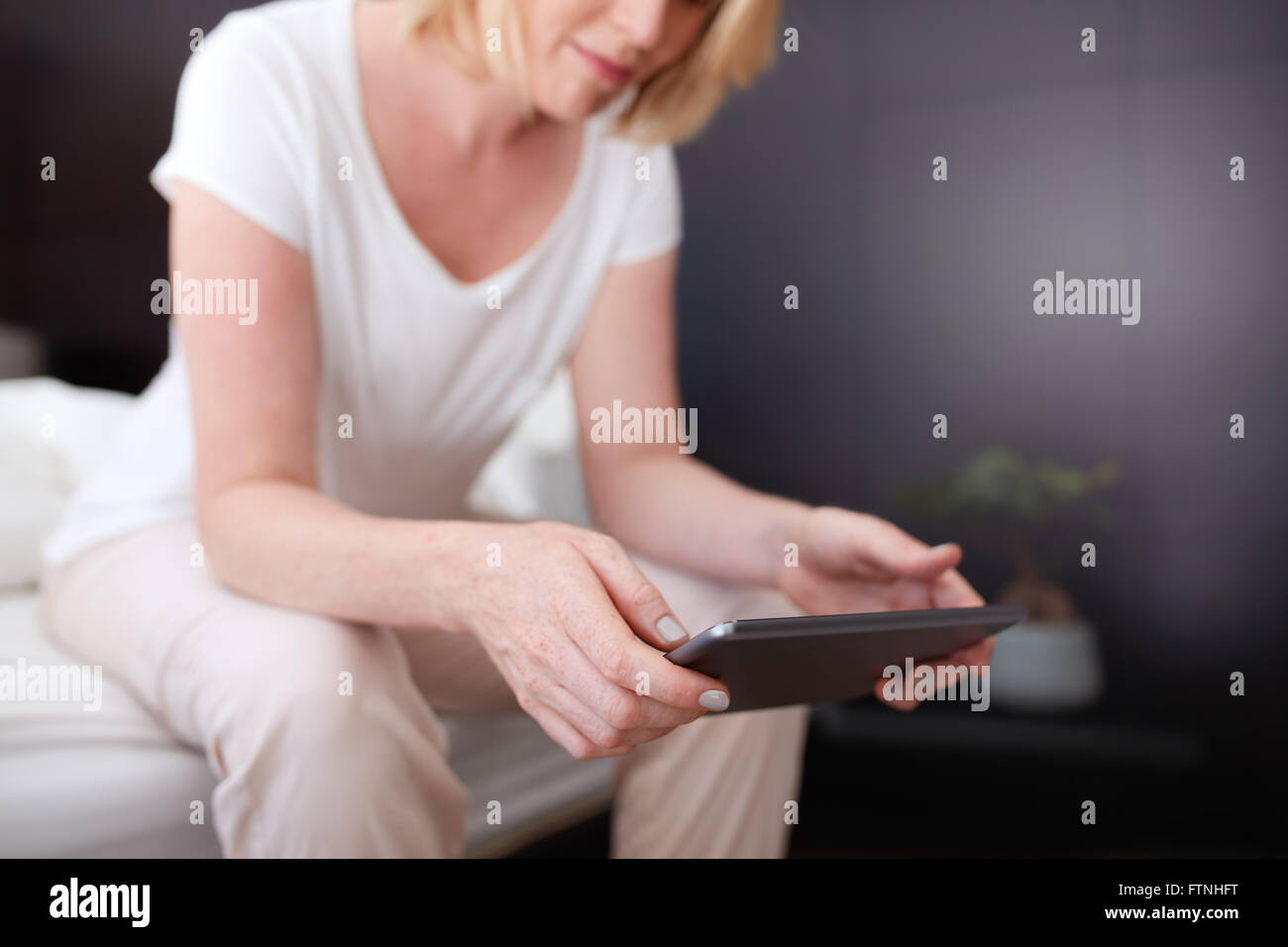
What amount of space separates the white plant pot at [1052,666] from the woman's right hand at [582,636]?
84cm

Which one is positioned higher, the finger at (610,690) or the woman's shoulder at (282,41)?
the woman's shoulder at (282,41)

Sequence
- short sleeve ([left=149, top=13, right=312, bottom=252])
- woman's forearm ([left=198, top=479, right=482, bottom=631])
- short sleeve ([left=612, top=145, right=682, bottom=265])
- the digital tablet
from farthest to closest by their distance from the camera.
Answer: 1. short sleeve ([left=612, top=145, right=682, bottom=265])
2. short sleeve ([left=149, top=13, right=312, bottom=252])
3. woman's forearm ([left=198, top=479, right=482, bottom=631])
4. the digital tablet

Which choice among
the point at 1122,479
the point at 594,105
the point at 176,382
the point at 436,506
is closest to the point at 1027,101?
the point at 1122,479

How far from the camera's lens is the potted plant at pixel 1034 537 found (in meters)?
1.25

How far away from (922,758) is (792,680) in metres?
0.80

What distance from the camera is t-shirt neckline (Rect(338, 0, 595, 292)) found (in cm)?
80

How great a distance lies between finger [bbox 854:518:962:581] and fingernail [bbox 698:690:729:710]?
→ 21cm

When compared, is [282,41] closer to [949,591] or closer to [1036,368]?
[949,591]

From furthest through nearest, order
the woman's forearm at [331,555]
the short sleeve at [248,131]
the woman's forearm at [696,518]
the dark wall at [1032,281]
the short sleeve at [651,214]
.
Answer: the dark wall at [1032,281] < the short sleeve at [651,214] < the woman's forearm at [696,518] < the short sleeve at [248,131] < the woman's forearm at [331,555]

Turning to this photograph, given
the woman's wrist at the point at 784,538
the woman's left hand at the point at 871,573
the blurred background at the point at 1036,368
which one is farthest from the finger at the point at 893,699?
the blurred background at the point at 1036,368

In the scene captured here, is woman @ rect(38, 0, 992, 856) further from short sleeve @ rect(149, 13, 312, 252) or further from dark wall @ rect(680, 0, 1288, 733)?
dark wall @ rect(680, 0, 1288, 733)

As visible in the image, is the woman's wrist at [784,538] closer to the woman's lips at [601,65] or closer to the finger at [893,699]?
the finger at [893,699]

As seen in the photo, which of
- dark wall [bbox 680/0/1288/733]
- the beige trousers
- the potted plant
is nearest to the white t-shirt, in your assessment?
the beige trousers

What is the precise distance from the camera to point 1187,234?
118cm
